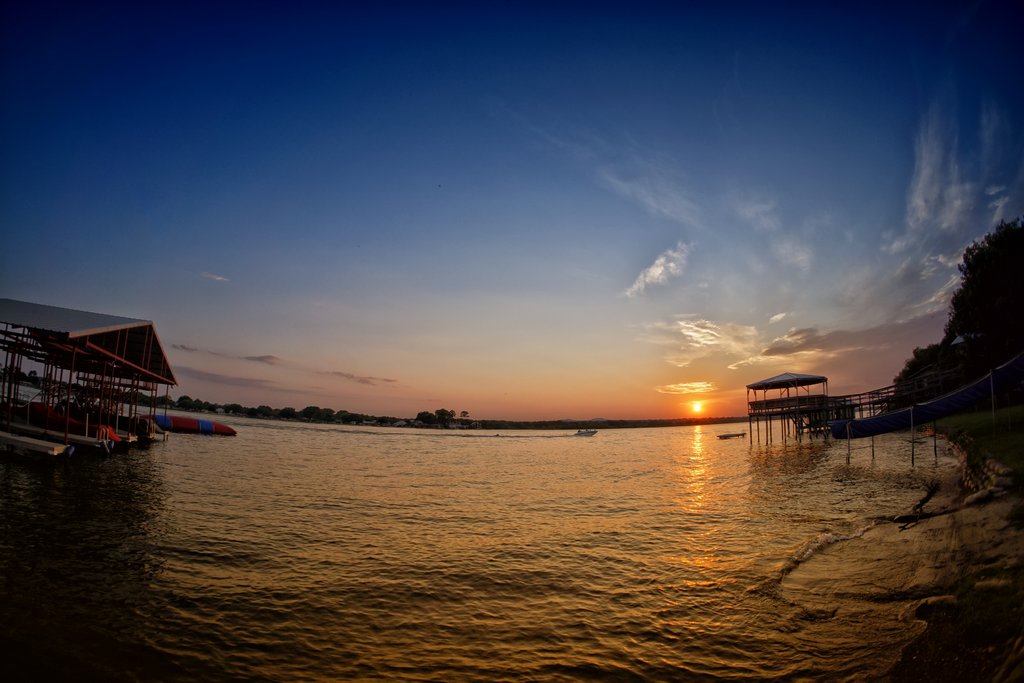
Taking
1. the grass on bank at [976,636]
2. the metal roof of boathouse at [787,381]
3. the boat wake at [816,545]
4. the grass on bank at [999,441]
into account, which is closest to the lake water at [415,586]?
the boat wake at [816,545]

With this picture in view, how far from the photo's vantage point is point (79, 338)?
20688mm

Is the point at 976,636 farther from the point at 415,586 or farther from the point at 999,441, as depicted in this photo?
the point at 999,441

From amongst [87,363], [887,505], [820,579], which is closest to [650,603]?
[820,579]

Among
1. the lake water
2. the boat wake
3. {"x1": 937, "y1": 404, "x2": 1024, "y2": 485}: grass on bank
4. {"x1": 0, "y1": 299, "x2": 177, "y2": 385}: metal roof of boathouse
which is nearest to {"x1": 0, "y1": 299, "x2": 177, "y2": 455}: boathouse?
{"x1": 0, "y1": 299, "x2": 177, "y2": 385}: metal roof of boathouse

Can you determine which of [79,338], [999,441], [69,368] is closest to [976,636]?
[999,441]

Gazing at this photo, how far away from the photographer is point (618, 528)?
14.0m

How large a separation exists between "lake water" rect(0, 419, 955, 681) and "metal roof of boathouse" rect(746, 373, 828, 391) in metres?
26.9

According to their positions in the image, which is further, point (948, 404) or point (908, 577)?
point (948, 404)

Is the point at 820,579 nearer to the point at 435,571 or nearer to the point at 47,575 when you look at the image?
the point at 435,571

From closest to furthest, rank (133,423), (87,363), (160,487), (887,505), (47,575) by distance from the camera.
→ 1. (47,575)
2. (887,505)
3. (160,487)
4. (87,363)
5. (133,423)

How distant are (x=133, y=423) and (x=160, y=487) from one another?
23865 millimetres

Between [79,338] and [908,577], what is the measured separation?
99.5ft

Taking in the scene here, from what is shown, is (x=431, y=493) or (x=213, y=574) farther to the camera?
(x=431, y=493)

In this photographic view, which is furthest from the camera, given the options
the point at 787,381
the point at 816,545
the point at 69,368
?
the point at 787,381
